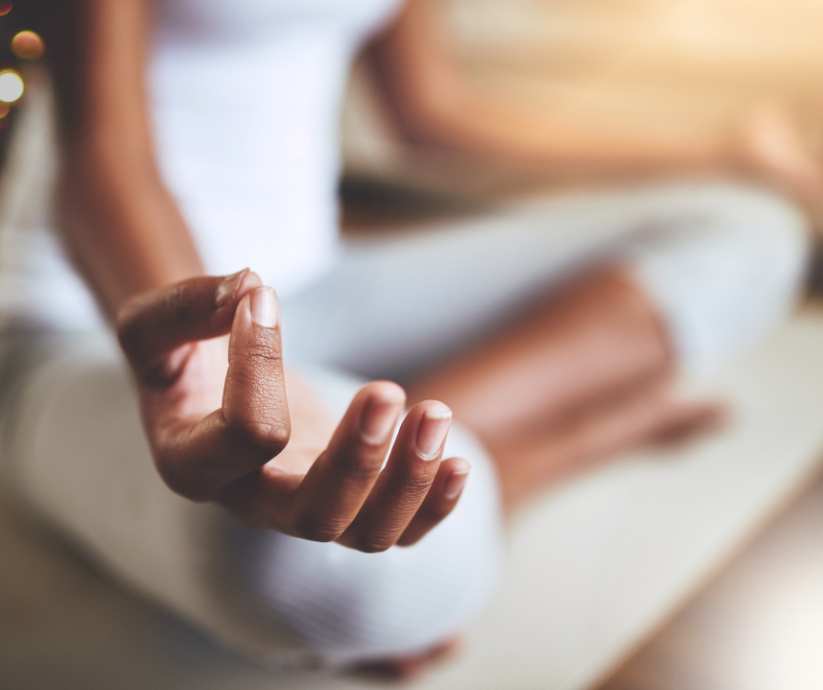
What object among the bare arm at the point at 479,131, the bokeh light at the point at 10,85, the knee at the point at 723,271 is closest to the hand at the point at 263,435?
the bokeh light at the point at 10,85

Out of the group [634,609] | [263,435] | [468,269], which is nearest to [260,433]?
[263,435]

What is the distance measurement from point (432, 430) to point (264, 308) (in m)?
0.07

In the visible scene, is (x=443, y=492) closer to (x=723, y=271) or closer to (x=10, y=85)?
(x=10, y=85)

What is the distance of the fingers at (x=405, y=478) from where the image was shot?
1.00 feet

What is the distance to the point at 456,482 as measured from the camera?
337 mm

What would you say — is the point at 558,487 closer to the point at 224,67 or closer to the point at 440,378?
the point at 440,378

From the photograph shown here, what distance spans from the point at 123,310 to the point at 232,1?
1.28ft

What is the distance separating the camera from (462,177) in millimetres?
1556

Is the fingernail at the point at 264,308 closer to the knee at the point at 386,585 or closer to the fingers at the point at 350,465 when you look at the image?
the fingers at the point at 350,465

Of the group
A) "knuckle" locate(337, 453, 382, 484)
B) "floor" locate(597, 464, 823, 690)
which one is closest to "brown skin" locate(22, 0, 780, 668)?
"knuckle" locate(337, 453, 382, 484)

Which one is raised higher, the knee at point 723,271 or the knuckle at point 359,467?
the knee at point 723,271

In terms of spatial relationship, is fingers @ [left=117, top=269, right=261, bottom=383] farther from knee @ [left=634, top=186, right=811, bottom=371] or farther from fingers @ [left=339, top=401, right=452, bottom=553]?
Result: knee @ [left=634, top=186, right=811, bottom=371]

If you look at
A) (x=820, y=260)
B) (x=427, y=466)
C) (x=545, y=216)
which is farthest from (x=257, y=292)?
(x=820, y=260)

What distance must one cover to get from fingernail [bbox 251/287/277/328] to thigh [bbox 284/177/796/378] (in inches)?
16.7
